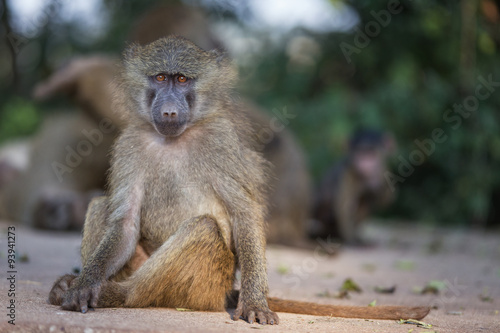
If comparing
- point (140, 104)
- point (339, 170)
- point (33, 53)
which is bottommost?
point (140, 104)

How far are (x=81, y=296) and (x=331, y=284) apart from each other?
2618mm

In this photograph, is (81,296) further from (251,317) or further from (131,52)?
(131,52)

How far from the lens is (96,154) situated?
8.57m

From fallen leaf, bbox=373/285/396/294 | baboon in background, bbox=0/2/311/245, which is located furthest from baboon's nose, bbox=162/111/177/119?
baboon in background, bbox=0/2/311/245

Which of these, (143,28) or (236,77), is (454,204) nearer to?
(143,28)

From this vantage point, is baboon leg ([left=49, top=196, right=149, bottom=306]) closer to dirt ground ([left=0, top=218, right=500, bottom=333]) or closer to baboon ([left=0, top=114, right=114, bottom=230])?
dirt ground ([left=0, top=218, right=500, bottom=333])

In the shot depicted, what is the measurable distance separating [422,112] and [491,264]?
13.1 feet

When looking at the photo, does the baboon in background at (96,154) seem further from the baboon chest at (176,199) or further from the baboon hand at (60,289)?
the baboon hand at (60,289)

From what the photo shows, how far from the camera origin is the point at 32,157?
8961 millimetres

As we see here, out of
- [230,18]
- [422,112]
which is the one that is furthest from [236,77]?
[422,112]

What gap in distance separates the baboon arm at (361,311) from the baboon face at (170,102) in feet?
3.95

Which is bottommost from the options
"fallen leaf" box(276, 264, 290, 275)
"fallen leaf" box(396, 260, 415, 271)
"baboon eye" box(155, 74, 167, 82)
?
"fallen leaf" box(276, 264, 290, 275)

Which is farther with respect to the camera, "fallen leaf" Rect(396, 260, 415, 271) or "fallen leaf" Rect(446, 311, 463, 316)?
"fallen leaf" Rect(396, 260, 415, 271)

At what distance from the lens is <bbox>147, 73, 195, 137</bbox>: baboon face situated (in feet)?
12.2
